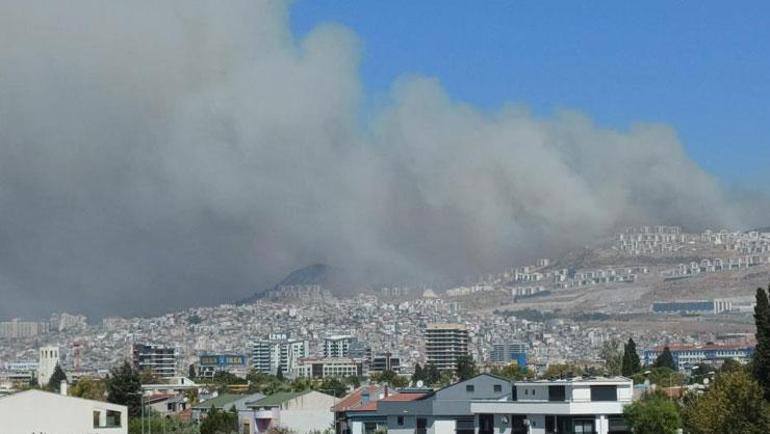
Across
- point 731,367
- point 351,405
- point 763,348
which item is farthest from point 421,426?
point 731,367

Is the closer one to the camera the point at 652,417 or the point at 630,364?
the point at 652,417

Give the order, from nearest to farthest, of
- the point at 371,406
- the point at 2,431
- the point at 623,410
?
the point at 2,431 < the point at 623,410 < the point at 371,406

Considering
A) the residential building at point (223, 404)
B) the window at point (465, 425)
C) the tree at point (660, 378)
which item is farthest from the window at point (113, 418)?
the tree at point (660, 378)

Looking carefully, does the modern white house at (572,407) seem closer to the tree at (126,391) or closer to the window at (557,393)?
A: the window at (557,393)

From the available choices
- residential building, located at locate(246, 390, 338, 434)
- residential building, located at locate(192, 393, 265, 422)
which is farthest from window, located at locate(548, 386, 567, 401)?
residential building, located at locate(192, 393, 265, 422)

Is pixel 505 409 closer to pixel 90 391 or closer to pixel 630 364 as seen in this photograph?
pixel 90 391

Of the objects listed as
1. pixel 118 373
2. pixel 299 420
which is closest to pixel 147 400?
pixel 118 373

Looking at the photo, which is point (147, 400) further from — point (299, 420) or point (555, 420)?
point (555, 420)
